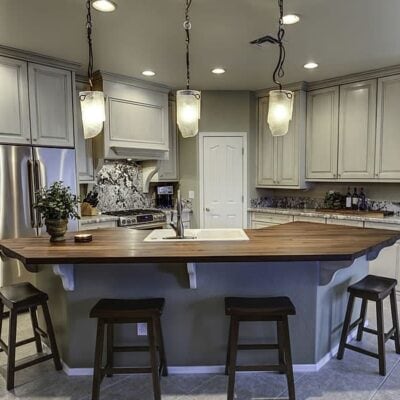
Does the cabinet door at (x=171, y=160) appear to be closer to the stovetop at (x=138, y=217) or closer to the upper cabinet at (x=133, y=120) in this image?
the upper cabinet at (x=133, y=120)

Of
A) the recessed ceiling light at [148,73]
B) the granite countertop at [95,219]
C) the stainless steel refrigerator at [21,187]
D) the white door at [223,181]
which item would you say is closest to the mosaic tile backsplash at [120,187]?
the granite countertop at [95,219]

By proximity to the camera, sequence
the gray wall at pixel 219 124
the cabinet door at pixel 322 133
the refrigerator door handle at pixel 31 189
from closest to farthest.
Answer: the refrigerator door handle at pixel 31 189 → the cabinet door at pixel 322 133 → the gray wall at pixel 219 124

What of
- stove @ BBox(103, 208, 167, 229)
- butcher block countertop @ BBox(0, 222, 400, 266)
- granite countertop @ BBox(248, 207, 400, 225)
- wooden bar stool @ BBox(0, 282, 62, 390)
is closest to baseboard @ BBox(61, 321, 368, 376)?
wooden bar stool @ BBox(0, 282, 62, 390)

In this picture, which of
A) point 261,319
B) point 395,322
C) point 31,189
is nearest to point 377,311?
point 395,322

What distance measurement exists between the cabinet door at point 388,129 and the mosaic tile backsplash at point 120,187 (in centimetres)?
321

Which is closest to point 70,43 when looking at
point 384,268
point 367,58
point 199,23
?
point 199,23

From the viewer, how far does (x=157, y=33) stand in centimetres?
308

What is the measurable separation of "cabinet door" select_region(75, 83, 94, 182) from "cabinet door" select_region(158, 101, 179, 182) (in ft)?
3.51

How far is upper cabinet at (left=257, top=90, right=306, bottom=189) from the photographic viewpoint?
4.92m

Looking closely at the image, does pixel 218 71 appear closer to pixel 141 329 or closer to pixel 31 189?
pixel 31 189

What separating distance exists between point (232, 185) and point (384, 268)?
2279 millimetres

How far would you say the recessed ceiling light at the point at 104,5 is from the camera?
2494 mm

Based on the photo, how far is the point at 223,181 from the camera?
530 centimetres

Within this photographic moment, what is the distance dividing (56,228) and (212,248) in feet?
3.74
